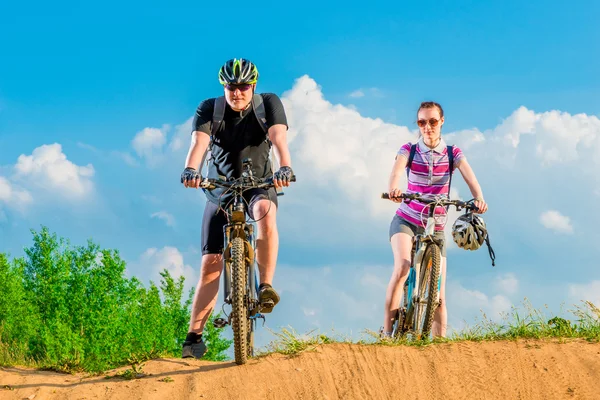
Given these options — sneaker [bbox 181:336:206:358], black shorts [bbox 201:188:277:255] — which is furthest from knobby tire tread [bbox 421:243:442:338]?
sneaker [bbox 181:336:206:358]

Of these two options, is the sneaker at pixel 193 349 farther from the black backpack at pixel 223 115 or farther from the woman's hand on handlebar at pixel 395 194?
the woman's hand on handlebar at pixel 395 194

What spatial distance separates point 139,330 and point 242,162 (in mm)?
26206

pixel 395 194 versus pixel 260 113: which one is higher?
pixel 260 113

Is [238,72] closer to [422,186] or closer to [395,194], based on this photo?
[395,194]

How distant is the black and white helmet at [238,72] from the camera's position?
8016 millimetres

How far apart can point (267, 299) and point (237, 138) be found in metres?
1.95

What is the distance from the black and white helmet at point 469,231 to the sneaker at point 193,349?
136 inches

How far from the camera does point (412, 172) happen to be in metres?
8.91

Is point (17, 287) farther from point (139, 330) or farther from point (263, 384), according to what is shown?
point (263, 384)

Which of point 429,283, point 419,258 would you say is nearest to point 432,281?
point 429,283

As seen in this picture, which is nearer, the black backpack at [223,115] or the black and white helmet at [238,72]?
the black and white helmet at [238,72]

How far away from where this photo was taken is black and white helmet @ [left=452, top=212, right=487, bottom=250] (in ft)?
28.0

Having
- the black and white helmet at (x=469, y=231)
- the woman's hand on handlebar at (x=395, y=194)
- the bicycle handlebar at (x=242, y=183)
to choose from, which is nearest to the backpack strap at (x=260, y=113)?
the bicycle handlebar at (x=242, y=183)

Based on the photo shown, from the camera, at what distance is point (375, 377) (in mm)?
7332
